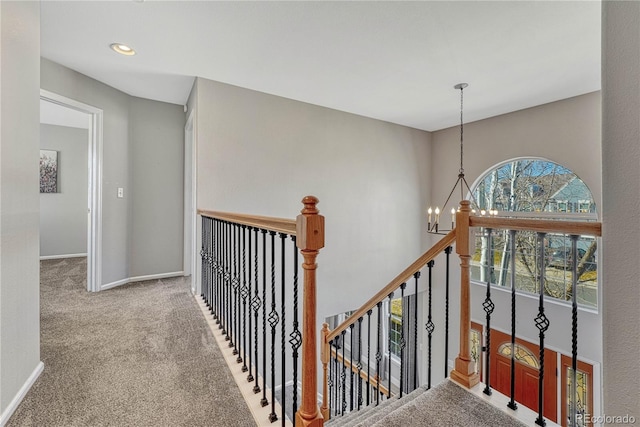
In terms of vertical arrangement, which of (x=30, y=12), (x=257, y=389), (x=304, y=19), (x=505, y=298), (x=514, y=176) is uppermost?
(x=304, y=19)

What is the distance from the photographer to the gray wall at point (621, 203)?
780mm

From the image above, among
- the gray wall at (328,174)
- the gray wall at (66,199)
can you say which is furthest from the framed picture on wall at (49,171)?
the gray wall at (328,174)

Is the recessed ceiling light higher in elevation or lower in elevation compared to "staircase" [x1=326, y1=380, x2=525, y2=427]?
higher

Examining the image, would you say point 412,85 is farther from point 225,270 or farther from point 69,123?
point 69,123

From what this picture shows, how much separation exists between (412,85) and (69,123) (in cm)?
554

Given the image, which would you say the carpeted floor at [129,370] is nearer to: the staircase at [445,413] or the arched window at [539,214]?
the staircase at [445,413]

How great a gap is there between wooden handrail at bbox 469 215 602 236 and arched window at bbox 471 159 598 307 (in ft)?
7.24

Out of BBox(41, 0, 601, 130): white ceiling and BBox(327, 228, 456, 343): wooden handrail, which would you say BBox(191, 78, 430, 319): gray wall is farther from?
BBox(327, 228, 456, 343): wooden handrail

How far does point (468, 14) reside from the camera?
6.82 feet

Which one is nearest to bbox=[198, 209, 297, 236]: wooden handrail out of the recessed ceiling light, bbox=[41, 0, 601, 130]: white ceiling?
bbox=[41, 0, 601, 130]: white ceiling

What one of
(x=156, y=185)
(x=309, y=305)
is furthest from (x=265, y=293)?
(x=156, y=185)

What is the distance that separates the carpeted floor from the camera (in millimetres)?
1380

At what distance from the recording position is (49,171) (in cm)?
490

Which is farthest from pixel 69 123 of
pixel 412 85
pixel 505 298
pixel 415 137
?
pixel 505 298
